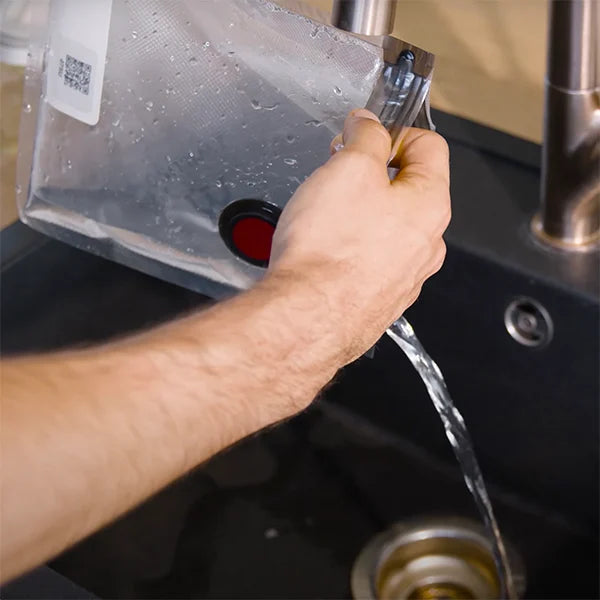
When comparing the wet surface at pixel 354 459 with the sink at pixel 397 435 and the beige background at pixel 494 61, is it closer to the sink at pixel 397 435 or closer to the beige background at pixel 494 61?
the sink at pixel 397 435

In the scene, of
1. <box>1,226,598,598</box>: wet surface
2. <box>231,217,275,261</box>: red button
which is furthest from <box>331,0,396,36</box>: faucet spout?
<box>1,226,598,598</box>: wet surface

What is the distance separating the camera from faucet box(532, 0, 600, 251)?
63 centimetres

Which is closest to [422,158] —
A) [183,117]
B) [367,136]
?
[367,136]

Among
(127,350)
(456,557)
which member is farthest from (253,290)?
(456,557)

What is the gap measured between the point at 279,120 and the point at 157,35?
9cm

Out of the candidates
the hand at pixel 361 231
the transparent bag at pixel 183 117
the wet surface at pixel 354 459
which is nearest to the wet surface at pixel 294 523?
the wet surface at pixel 354 459

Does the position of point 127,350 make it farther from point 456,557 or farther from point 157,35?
point 456,557

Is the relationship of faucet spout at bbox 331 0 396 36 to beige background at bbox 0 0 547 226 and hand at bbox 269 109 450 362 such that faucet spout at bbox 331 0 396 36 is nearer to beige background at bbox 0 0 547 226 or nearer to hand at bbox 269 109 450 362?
hand at bbox 269 109 450 362

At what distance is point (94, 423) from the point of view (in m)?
0.40

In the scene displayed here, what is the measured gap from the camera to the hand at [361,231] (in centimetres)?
48

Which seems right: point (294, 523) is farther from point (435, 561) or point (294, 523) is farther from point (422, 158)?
point (422, 158)

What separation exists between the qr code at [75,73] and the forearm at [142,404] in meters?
0.21

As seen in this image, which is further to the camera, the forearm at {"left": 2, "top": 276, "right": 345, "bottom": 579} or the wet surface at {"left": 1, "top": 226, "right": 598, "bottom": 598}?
the wet surface at {"left": 1, "top": 226, "right": 598, "bottom": 598}

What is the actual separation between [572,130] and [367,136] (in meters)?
0.23
